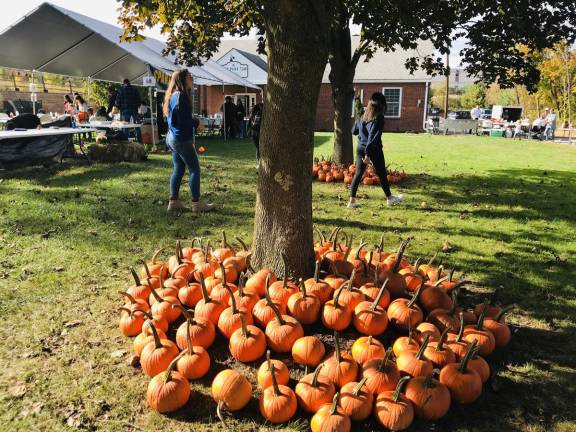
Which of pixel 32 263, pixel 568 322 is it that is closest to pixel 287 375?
pixel 568 322

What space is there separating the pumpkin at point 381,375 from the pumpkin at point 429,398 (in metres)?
0.11

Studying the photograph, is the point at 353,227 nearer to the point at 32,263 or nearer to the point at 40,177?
the point at 32,263

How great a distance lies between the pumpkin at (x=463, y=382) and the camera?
110 inches

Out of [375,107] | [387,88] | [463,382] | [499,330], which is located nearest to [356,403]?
[463,382]

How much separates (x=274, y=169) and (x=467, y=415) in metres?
2.30

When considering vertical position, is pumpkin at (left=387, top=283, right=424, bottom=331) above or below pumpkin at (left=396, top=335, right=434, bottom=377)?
above

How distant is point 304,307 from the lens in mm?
3412

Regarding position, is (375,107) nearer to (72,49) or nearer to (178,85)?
(178,85)

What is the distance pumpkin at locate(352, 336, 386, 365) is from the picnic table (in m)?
9.48

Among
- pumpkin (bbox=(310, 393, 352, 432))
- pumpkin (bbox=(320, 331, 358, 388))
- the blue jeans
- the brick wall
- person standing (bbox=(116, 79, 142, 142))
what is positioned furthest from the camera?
the brick wall

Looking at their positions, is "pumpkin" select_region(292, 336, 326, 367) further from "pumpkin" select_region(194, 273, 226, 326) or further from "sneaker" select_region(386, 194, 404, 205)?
"sneaker" select_region(386, 194, 404, 205)

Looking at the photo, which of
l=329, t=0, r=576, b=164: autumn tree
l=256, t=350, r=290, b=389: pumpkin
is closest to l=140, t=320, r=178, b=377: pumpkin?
l=256, t=350, r=290, b=389: pumpkin

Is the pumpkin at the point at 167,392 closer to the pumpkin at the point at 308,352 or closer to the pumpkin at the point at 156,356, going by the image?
the pumpkin at the point at 156,356

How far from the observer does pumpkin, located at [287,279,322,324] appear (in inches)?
134
